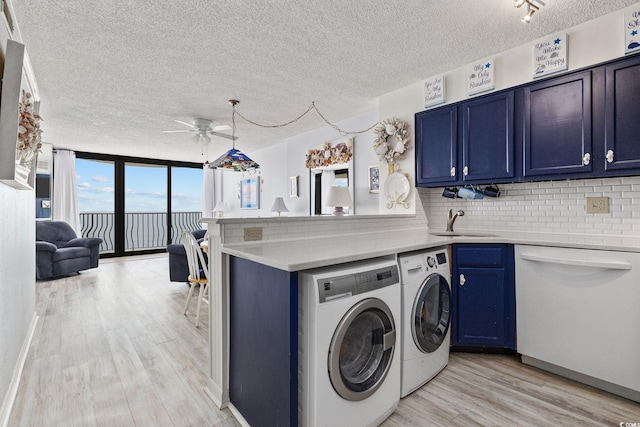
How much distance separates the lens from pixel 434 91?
3.04m

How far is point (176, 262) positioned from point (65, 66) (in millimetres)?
2602

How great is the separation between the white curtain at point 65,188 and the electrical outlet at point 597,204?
28.2 feet

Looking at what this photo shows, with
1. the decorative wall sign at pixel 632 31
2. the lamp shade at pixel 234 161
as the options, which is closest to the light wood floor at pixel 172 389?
the lamp shade at pixel 234 161

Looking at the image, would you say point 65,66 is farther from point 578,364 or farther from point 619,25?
point 578,364

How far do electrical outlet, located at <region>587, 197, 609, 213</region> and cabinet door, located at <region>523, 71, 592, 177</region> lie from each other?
1.15ft

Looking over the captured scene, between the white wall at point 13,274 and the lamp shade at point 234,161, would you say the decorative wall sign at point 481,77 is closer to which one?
the lamp shade at point 234,161

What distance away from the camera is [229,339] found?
187 cm

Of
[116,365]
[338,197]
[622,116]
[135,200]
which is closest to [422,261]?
[622,116]

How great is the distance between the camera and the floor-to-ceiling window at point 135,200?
736 cm

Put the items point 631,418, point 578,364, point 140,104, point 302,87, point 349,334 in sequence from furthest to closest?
point 140,104, point 302,87, point 578,364, point 631,418, point 349,334

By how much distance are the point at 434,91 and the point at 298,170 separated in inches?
121

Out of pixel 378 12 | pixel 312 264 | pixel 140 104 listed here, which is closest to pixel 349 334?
pixel 312 264

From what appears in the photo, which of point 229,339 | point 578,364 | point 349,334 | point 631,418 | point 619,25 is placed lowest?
point 631,418

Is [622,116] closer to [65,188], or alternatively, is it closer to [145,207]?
[65,188]
